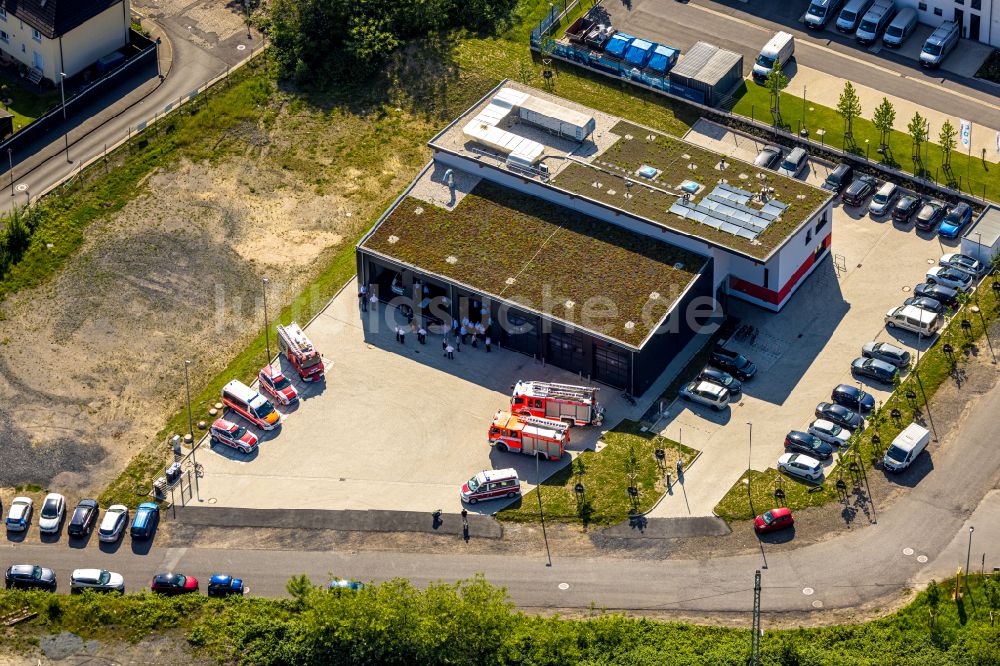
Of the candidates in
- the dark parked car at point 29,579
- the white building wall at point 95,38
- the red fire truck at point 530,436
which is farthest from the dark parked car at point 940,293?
the white building wall at point 95,38

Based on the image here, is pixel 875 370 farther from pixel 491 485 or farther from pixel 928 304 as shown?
pixel 491 485

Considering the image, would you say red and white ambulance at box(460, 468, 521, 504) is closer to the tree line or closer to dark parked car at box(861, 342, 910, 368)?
dark parked car at box(861, 342, 910, 368)

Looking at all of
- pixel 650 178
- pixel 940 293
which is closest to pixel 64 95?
pixel 650 178

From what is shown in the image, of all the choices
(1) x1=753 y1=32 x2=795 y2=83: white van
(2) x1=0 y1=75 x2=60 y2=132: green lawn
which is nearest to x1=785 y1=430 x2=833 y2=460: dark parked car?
(1) x1=753 y1=32 x2=795 y2=83: white van

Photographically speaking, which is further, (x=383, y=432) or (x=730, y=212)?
(x=730, y=212)

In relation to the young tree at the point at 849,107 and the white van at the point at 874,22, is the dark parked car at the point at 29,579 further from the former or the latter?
the white van at the point at 874,22
